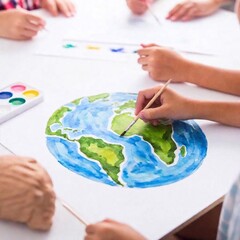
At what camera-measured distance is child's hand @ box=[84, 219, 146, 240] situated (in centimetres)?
60

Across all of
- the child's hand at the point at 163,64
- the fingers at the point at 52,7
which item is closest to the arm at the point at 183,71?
the child's hand at the point at 163,64

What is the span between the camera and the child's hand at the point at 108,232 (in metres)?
0.60

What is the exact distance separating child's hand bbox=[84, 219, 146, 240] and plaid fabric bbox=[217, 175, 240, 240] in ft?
0.44

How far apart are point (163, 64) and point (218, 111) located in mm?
207

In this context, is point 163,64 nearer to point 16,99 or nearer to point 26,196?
point 16,99

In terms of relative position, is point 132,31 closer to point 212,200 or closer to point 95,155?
point 95,155

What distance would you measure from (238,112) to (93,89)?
302 mm

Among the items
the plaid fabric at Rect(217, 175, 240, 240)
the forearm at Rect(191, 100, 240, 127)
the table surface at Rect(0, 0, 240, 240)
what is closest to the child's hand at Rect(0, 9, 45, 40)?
the table surface at Rect(0, 0, 240, 240)

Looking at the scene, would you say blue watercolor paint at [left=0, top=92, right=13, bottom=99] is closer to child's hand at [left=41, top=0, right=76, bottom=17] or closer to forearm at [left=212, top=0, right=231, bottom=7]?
child's hand at [left=41, top=0, right=76, bottom=17]

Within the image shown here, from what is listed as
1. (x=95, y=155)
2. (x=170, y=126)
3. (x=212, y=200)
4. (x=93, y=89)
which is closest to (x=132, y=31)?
(x=93, y=89)

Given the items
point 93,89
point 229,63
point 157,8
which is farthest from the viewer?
point 157,8

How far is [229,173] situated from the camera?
0.75 metres

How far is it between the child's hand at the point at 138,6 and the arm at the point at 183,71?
28 centimetres

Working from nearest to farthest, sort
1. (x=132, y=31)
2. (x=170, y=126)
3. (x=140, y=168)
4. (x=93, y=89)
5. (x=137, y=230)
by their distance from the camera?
(x=137, y=230), (x=140, y=168), (x=170, y=126), (x=93, y=89), (x=132, y=31)
